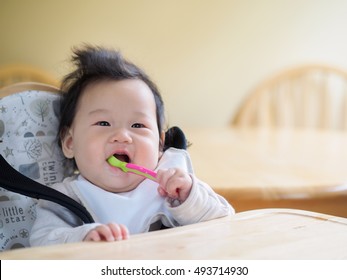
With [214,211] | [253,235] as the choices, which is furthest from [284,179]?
[253,235]

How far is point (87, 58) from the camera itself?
0.98 metres

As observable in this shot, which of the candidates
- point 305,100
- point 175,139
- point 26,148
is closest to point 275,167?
point 175,139

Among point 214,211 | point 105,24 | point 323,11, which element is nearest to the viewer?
point 214,211

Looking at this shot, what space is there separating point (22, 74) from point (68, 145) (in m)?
1.24

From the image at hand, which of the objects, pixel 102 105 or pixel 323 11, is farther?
pixel 323 11

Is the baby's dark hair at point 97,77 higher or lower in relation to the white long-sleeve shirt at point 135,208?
→ higher

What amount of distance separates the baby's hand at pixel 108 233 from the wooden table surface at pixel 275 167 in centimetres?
61

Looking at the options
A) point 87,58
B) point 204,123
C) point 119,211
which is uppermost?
point 87,58

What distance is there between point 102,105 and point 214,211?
29cm

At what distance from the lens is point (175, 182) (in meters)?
0.78

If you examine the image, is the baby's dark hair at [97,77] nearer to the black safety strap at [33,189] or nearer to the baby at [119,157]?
the baby at [119,157]

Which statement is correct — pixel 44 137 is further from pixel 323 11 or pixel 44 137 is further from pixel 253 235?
pixel 323 11

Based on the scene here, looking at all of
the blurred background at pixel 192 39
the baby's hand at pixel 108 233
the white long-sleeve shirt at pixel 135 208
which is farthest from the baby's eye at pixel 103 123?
the blurred background at pixel 192 39

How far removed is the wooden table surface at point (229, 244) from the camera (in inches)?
22.8
